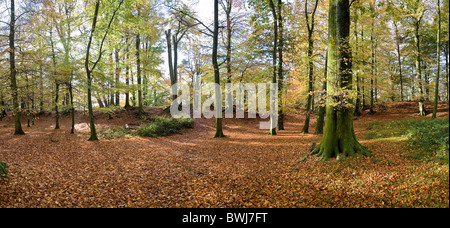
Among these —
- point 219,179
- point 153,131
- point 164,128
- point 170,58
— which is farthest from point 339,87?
point 170,58

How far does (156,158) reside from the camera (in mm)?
8086

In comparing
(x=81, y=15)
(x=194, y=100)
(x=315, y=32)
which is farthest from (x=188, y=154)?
(x=194, y=100)

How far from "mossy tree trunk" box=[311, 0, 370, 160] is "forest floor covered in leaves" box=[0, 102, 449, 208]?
505mm

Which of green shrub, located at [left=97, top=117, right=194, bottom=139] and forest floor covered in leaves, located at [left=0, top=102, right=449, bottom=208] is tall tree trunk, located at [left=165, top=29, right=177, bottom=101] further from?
forest floor covered in leaves, located at [left=0, top=102, right=449, bottom=208]

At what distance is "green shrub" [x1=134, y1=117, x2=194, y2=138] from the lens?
1341cm

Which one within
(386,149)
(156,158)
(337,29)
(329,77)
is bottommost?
(156,158)

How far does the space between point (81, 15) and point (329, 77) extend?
43.5 feet

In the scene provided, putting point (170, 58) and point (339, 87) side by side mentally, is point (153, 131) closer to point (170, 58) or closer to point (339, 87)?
point (170, 58)

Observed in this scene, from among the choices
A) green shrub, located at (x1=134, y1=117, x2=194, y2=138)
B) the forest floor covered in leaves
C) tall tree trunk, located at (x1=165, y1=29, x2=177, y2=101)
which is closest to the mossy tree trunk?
the forest floor covered in leaves

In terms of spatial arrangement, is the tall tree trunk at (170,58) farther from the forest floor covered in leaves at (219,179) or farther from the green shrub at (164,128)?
the forest floor covered in leaves at (219,179)

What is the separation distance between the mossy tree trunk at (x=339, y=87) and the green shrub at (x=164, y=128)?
10.5 m

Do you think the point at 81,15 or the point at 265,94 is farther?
the point at 265,94
